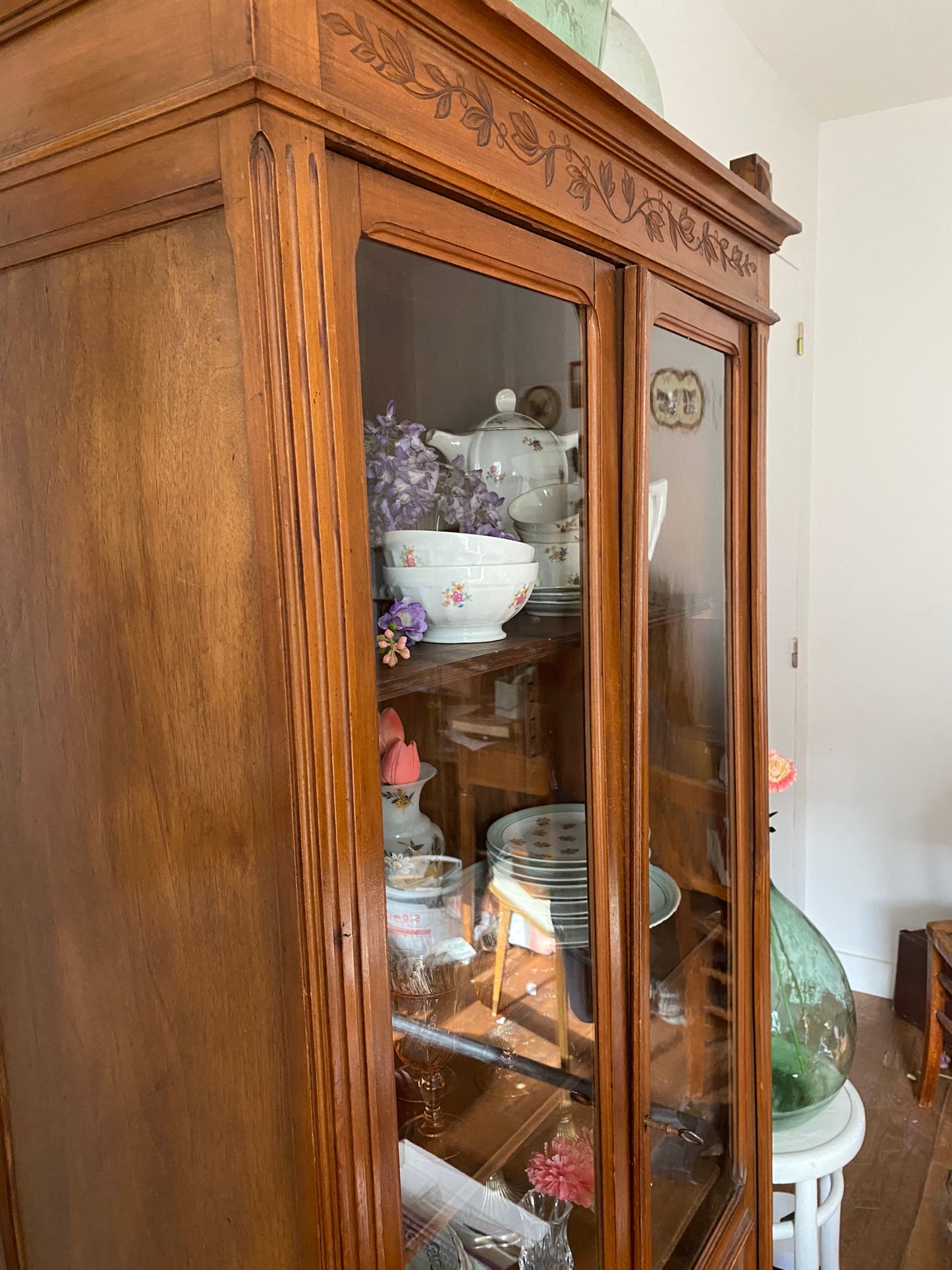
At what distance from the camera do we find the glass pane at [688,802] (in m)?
0.95

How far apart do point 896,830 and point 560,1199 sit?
208 centimetres

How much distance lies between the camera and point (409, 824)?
0.72 metres

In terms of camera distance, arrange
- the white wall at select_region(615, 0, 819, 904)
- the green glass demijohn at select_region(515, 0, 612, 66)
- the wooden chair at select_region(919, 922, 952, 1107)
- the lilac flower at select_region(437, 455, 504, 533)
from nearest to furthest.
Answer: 1. the lilac flower at select_region(437, 455, 504, 533)
2. the green glass demijohn at select_region(515, 0, 612, 66)
3. the white wall at select_region(615, 0, 819, 904)
4. the wooden chair at select_region(919, 922, 952, 1107)

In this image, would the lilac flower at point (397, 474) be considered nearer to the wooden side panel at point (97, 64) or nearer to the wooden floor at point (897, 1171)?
the wooden side panel at point (97, 64)

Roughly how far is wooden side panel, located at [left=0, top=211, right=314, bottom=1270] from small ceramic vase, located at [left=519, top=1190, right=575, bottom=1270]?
0.33m

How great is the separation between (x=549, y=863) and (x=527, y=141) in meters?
0.63

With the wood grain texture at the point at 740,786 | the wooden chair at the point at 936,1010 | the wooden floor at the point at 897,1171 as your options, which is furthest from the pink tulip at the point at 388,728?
the wooden chair at the point at 936,1010

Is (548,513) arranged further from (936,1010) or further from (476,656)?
(936,1010)

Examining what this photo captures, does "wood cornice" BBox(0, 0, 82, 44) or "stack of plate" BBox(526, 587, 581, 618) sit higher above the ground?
"wood cornice" BBox(0, 0, 82, 44)

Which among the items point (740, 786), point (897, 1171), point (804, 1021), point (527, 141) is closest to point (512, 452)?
point (527, 141)

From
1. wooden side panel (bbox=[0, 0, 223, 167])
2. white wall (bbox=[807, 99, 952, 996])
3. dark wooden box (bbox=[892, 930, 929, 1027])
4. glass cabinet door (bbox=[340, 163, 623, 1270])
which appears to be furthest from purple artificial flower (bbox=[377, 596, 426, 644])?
dark wooden box (bbox=[892, 930, 929, 1027])

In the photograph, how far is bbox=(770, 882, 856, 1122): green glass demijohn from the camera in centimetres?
148

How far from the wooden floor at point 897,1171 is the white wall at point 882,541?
346 mm

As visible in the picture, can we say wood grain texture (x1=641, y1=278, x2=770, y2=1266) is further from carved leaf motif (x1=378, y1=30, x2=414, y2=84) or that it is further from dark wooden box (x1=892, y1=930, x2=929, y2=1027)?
dark wooden box (x1=892, y1=930, x2=929, y2=1027)
